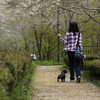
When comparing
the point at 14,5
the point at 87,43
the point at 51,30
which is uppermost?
the point at 14,5

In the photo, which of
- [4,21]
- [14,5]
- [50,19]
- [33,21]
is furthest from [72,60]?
[4,21]

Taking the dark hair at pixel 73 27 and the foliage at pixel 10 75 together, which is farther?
the dark hair at pixel 73 27

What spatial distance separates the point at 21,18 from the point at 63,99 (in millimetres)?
16474

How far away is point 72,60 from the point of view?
637cm

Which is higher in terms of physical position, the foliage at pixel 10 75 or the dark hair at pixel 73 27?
the dark hair at pixel 73 27

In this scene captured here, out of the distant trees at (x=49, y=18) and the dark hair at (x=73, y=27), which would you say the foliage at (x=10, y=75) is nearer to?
the dark hair at (x=73, y=27)

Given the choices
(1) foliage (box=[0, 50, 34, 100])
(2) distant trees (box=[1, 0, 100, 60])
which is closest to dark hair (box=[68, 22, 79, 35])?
(1) foliage (box=[0, 50, 34, 100])

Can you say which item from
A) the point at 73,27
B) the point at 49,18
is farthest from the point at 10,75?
the point at 49,18

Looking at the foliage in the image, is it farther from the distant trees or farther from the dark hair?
the distant trees

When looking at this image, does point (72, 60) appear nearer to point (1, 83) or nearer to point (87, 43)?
point (1, 83)

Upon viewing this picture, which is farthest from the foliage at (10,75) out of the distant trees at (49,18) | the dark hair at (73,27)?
the distant trees at (49,18)

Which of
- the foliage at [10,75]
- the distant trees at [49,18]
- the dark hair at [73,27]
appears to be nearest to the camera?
the foliage at [10,75]

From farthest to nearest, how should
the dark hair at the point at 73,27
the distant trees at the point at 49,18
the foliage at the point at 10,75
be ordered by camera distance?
the distant trees at the point at 49,18
the dark hair at the point at 73,27
the foliage at the point at 10,75

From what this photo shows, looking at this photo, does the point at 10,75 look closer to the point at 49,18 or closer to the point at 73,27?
the point at 73,27
